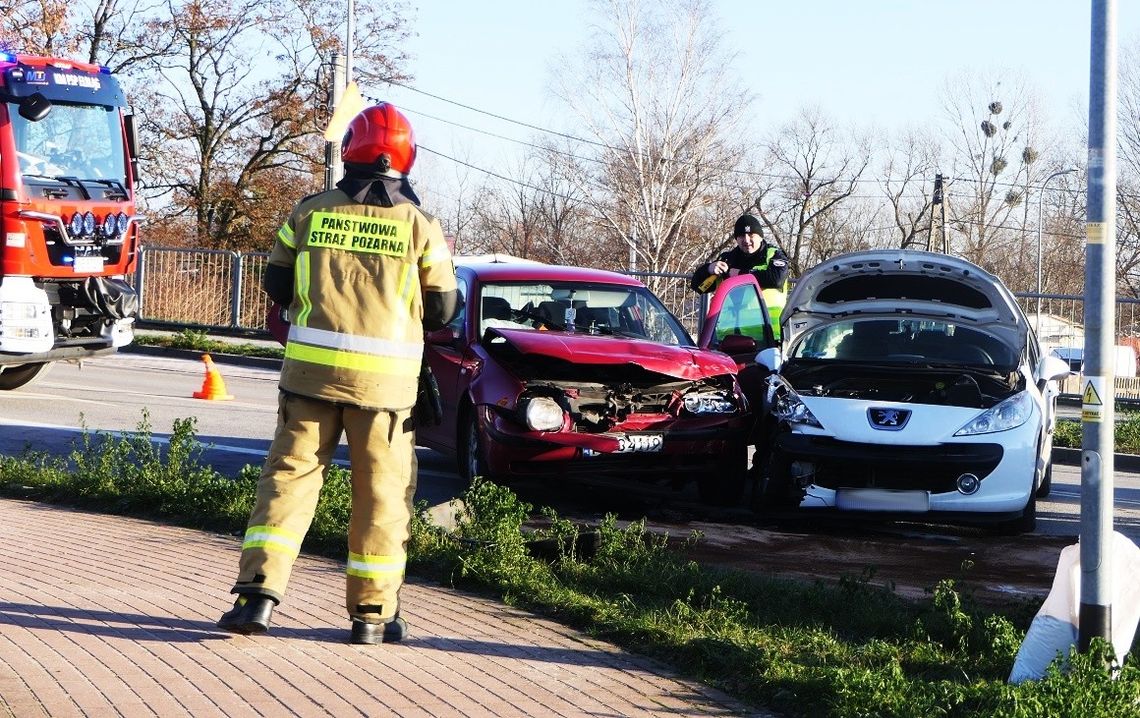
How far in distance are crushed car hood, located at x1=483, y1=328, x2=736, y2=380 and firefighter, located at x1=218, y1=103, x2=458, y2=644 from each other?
3.45 metres

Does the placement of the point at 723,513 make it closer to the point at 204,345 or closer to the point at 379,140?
the point at 379,140

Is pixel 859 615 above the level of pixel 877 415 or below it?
below

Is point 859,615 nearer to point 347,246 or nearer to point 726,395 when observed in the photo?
point 347,246

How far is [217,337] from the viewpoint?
89.7ft

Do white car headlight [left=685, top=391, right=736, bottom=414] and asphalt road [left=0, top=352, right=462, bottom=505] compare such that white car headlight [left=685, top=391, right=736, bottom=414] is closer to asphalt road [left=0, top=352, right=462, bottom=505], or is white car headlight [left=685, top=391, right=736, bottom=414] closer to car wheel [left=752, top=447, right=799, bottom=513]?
car wheel [left=752, top=447, right=799, bottom=513]

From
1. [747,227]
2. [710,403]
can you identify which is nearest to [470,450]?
[710,403]

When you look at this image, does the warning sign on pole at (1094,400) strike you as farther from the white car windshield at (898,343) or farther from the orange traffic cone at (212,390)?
the orange traffic cone at (212,390)

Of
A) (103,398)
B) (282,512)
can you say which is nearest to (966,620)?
(282,512)

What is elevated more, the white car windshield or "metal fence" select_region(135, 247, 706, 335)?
"metal fence" select_region(135, 247, 706, 335)

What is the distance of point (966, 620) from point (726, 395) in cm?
378

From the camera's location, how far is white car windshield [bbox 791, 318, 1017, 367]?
9758mm

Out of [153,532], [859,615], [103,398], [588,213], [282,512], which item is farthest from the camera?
[588,213]

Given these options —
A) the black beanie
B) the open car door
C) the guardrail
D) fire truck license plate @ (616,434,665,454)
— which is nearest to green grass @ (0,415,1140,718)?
fire truck license plate @ (616,434,665,454)

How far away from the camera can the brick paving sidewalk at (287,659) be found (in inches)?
181
